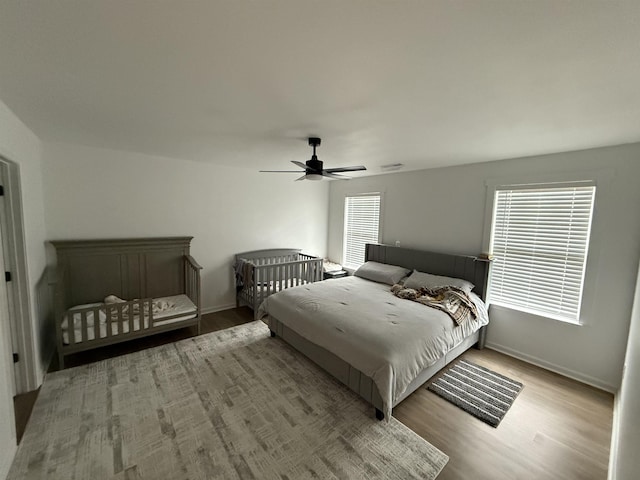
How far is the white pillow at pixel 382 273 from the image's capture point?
12.8 feet

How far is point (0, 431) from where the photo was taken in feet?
5.05

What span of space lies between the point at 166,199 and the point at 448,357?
417 cm

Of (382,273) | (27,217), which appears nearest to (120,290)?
(27,217)

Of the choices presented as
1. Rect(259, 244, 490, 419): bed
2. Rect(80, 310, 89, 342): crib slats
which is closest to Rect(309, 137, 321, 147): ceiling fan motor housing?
Rect(259, 244, 490, 419): bed

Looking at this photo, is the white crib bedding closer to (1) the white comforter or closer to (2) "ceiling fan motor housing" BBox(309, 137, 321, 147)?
(1) the white comforter

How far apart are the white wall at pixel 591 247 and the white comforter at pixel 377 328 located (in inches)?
22.6

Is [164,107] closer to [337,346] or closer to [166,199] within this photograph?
[166,199]

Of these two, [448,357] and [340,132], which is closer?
[340,132]

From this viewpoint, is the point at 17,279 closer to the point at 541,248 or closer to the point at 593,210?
the point at 541,248

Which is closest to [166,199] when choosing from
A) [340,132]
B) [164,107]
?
[164,107]

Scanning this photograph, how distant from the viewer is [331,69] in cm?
139

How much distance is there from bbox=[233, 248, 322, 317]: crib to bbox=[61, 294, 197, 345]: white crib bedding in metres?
0.87

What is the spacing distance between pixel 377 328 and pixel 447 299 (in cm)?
118

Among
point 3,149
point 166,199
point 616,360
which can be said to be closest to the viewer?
point 3,149
